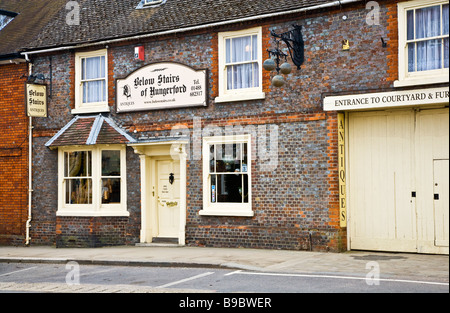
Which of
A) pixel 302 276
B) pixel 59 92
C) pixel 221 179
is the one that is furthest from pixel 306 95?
pixel 59 92

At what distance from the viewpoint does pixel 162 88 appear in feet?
53.3

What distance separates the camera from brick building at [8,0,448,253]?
13305 millimetres

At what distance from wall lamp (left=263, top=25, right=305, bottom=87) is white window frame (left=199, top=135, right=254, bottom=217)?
176 cm

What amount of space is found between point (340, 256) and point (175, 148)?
5305 mm

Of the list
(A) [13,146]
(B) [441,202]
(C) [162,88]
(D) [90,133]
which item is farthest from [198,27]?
(B) [441,202]

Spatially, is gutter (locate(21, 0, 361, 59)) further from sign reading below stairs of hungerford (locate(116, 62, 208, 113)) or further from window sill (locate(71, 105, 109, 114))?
window sill (locate(71, 105, 109, 114))

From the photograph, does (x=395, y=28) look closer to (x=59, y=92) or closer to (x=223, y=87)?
(x=223, y=87)

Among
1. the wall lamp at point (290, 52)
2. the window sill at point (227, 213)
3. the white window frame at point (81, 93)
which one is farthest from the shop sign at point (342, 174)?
the white window frame at point (81, 93)

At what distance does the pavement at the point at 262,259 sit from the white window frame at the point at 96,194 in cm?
117

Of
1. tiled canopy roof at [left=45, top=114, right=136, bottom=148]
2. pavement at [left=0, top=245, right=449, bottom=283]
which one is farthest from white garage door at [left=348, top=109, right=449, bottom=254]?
tiled canopy roof at [left=45, top=114, right=136, bottom=148]

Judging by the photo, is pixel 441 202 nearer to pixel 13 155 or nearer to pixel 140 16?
pixel 140 16

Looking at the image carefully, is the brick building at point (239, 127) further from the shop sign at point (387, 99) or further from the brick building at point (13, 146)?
the brick building at point (13, 146)

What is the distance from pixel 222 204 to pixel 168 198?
6.24 ft

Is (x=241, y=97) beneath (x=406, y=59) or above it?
beneath
